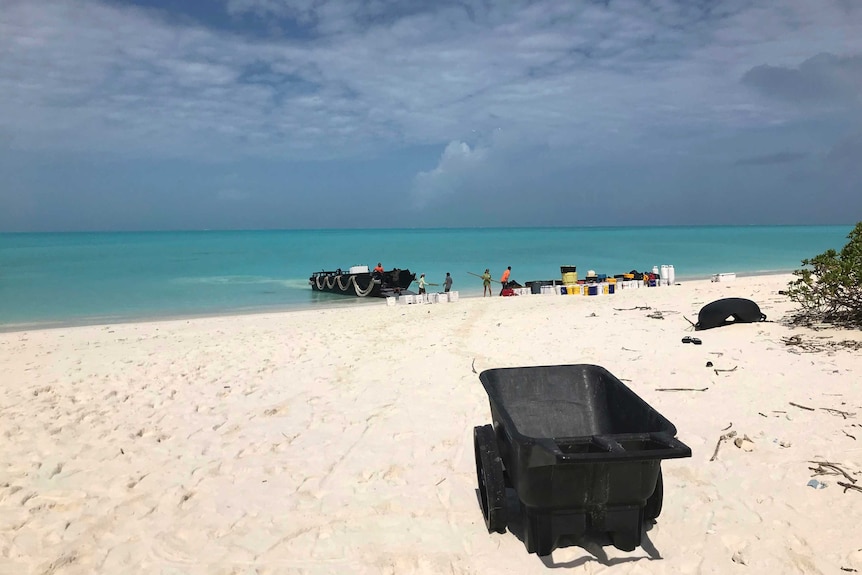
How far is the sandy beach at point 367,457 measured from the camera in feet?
12.9

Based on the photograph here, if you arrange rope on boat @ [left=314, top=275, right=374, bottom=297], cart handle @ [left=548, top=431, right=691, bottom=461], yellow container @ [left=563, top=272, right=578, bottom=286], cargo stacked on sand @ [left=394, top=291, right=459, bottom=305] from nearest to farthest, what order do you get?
cart handle @ [left=548, top=431, right=691, bottom=461], cargo stacked on sand @ [left=394, top=291, right=459, bottom=305], yellow container @ [left=563, top=272, right=578, bottom=286], rope on boat @ [left=314, top=275, right=374, bottom=297]

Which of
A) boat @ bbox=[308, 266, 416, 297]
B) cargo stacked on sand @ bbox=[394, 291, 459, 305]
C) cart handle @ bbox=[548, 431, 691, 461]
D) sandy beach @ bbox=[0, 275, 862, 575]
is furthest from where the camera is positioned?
boat @ bbox=[308, 266, 416, 297]

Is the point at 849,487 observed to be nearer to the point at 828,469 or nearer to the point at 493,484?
the point at 828,469

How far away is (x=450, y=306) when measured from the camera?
18.8m

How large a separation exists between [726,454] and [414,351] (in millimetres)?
6017

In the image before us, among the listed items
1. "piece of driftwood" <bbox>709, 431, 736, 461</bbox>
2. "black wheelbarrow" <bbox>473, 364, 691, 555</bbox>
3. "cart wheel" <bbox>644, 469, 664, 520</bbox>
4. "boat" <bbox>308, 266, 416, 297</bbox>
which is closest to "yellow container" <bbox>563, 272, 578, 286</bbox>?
"boat" <bbox>308, 266, 416, 297</bbox>

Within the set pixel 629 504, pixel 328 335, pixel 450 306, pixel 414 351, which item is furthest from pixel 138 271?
pixel 629 504

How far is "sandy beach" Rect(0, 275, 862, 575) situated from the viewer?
395cm

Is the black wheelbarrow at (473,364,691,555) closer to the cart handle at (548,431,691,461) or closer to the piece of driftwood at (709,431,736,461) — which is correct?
the cart handle at (548,431,691,461)

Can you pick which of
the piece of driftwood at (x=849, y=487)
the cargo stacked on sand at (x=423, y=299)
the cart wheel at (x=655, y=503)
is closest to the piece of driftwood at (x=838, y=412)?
the piece of driftwood at (x=849, y=487)

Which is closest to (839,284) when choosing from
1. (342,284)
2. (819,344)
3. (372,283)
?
(819,344)

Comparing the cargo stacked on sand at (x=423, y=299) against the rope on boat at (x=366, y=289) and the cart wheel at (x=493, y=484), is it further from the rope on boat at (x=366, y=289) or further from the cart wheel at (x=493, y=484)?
the cart wheel at (x=493, y=484)

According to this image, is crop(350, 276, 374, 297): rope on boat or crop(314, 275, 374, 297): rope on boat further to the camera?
crop(314, 275, 374, 297): rope on boat

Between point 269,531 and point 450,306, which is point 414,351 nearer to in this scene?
point 269,531
